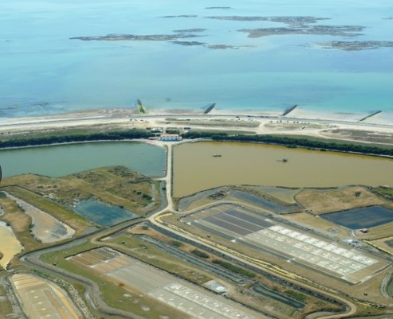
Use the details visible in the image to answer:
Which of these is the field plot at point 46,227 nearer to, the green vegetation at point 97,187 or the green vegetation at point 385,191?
the green vegetation at point 97,187

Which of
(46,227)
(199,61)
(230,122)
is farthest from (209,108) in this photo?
(46,227)

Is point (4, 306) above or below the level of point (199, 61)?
below

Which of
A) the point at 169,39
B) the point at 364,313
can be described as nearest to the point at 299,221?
the point at 364,313

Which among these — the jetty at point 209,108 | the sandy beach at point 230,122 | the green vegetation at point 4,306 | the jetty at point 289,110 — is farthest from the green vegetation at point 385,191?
the jetty at point 209,108

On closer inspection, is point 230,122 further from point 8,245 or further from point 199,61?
point 199,61

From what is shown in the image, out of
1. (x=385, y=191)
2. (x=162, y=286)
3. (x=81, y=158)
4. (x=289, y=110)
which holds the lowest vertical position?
(x=162, y=286)
